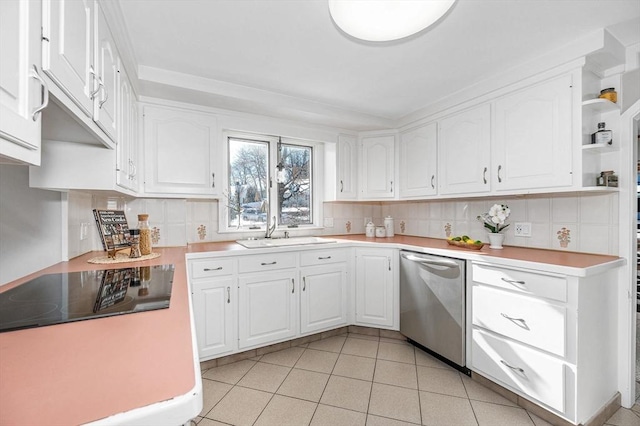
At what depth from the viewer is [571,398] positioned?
154 centimetres

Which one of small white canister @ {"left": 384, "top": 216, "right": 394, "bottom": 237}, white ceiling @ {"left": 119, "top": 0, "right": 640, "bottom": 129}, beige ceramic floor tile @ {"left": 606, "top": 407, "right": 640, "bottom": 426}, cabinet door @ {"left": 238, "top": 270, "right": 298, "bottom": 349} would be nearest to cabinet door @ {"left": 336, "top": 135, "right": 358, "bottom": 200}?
small white canister @ {"left": 384, "top": 216, "right": 394, "bottom": 237}

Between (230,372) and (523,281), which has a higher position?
(523,281)

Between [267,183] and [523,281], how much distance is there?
93.2 inches

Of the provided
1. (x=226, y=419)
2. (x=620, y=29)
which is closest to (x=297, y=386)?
(x=226, y=419)

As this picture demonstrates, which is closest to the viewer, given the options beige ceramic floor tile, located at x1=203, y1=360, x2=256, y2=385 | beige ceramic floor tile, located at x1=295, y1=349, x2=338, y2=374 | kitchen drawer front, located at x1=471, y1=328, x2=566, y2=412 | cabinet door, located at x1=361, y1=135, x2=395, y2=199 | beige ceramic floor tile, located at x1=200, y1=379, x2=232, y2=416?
kitchen drawer front, located at x1=471, y1=328, x2=566, y2=412

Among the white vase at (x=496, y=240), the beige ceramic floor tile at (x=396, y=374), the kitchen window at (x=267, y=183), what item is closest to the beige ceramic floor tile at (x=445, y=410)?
the beige ceramic floor tile at (x=396, y=374)

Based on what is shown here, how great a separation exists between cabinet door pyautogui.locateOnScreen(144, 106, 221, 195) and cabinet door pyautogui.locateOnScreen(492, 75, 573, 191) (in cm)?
232

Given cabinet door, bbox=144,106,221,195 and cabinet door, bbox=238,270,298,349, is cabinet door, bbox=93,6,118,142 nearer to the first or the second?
cabinet door, bbox=144,106,221,195

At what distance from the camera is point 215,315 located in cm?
221

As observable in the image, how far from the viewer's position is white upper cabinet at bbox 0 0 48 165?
1.85 feet

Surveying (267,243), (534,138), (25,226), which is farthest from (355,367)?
(25,226)

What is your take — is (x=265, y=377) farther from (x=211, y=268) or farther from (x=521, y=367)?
(x=521, y=367)

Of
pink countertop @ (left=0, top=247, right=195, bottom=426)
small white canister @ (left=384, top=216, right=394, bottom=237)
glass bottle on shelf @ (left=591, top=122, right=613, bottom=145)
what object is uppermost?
glass bottle on shelf @ (left=591, top=122, right=613, bottom=145)

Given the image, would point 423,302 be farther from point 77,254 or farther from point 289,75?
point 77,254
